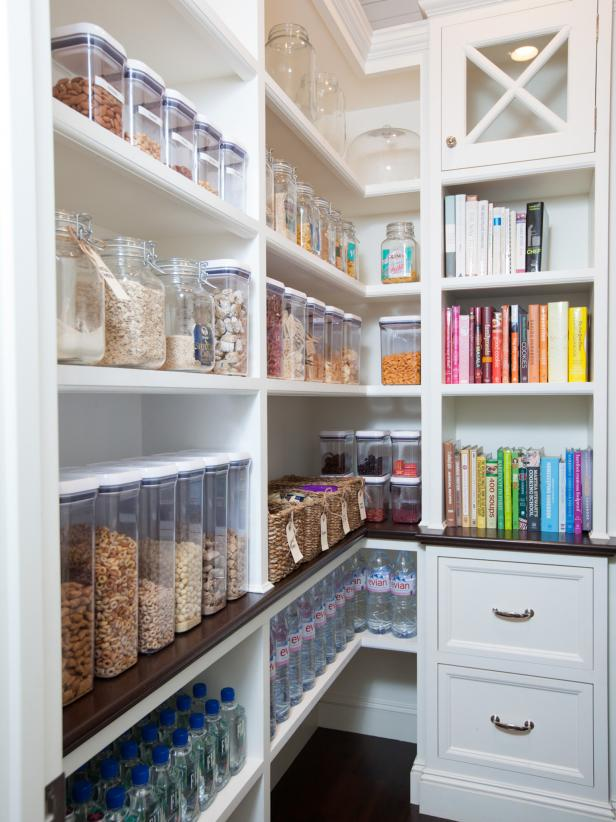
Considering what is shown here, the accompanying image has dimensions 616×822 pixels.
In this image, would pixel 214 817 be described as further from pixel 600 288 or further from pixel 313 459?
pixel 600 288

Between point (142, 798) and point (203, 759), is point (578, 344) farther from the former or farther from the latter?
point (142, 798)

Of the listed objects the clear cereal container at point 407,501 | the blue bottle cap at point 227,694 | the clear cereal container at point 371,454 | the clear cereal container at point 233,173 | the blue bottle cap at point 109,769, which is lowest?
the blue bottle cap at point 227,694

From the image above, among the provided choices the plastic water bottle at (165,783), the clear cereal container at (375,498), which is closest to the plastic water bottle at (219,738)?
the plastic water bottle at (165,783)

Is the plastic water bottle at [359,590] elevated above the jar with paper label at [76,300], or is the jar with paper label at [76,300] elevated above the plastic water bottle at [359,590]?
the jar with paper label at [76,300]

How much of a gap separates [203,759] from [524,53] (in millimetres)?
2292

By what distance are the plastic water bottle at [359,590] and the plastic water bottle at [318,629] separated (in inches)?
13.0

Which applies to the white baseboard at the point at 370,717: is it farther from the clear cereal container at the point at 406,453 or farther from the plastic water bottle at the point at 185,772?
the plastic water bottle at the point at 185,772

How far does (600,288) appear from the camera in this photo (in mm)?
2018

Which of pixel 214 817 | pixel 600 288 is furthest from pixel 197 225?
pixel 600 288

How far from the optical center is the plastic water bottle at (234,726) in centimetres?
133

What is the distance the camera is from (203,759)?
1232 mm

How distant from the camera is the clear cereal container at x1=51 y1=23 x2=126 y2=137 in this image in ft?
3.07

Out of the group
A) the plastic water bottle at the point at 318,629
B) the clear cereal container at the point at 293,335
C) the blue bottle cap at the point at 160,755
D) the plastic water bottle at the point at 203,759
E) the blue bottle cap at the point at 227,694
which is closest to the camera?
the blue bottle cap at the point at 160,755

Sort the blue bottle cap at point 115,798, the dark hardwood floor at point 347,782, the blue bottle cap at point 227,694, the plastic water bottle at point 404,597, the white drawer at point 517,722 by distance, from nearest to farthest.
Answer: the blue bottle cap at point 115,798
the blue bottle cap at point 227,694
the white drawer at point 517,722
the dark hardwood floor at point 347,782
the plastic water bottle at point 404,597
